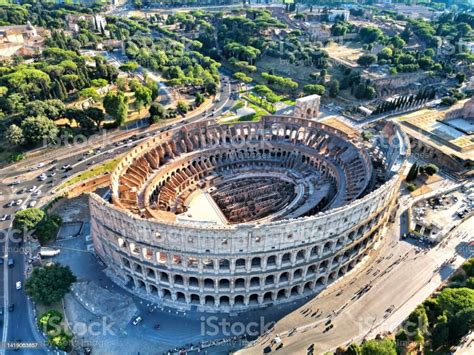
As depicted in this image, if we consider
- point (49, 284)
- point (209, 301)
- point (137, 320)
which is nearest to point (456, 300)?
point (209, 301)

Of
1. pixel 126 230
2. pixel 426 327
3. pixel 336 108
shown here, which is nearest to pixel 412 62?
pixel 336 108

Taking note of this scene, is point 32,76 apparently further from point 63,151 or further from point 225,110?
point 225,110

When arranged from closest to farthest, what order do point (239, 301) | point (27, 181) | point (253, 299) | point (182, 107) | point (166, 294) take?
1. point (239, 301)
2. point (253, 299)
3. point (166, 294)
4. point (27, 181)
5. point (182, 107)

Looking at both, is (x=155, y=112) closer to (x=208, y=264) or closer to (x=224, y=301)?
(x=208, y=264)

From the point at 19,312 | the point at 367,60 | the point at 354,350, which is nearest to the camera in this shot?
the point at 354,350

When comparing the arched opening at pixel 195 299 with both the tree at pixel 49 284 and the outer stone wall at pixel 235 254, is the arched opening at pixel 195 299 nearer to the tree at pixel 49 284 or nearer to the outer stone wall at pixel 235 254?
the outer stone wall at pixel 235 254

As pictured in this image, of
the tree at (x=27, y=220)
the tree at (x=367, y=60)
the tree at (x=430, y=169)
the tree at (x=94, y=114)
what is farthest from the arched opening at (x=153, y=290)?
the tree at (x=367, y=60)
